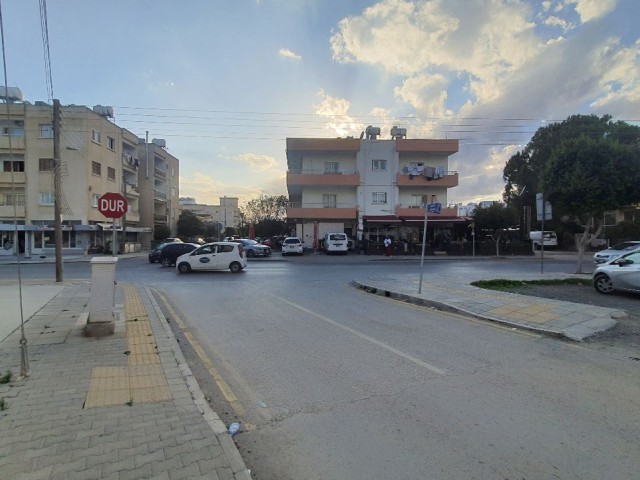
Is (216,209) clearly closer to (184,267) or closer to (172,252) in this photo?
(172,252)

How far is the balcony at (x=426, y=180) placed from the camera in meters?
41.4

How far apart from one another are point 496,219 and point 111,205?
116 feet

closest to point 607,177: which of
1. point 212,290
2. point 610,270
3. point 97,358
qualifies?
point 610,270

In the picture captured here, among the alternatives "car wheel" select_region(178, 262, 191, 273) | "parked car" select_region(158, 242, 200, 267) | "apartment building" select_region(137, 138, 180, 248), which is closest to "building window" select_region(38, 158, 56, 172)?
"apartment building" select_region(137, 138, 180, 248)

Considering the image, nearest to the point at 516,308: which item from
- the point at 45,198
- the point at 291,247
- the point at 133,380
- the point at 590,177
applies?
the point at 133,380

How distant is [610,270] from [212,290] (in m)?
12.3

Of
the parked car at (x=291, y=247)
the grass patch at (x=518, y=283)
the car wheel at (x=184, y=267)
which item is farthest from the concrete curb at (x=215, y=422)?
the parked car at (x=291, y=247)

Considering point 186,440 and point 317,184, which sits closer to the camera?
point 186,440

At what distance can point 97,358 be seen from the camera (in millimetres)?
5617

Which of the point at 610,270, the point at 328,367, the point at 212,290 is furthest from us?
the point at 212,290

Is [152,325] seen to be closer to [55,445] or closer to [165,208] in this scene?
[55,445]

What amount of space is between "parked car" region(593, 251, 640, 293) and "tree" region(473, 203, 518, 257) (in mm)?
25146

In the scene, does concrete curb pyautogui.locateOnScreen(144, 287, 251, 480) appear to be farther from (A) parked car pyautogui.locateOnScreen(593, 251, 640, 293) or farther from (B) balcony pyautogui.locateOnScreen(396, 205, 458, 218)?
(B) balcony pyautogui.locateOnScreen(396, 205, 458, 218)

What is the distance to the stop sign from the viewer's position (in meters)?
7.57
